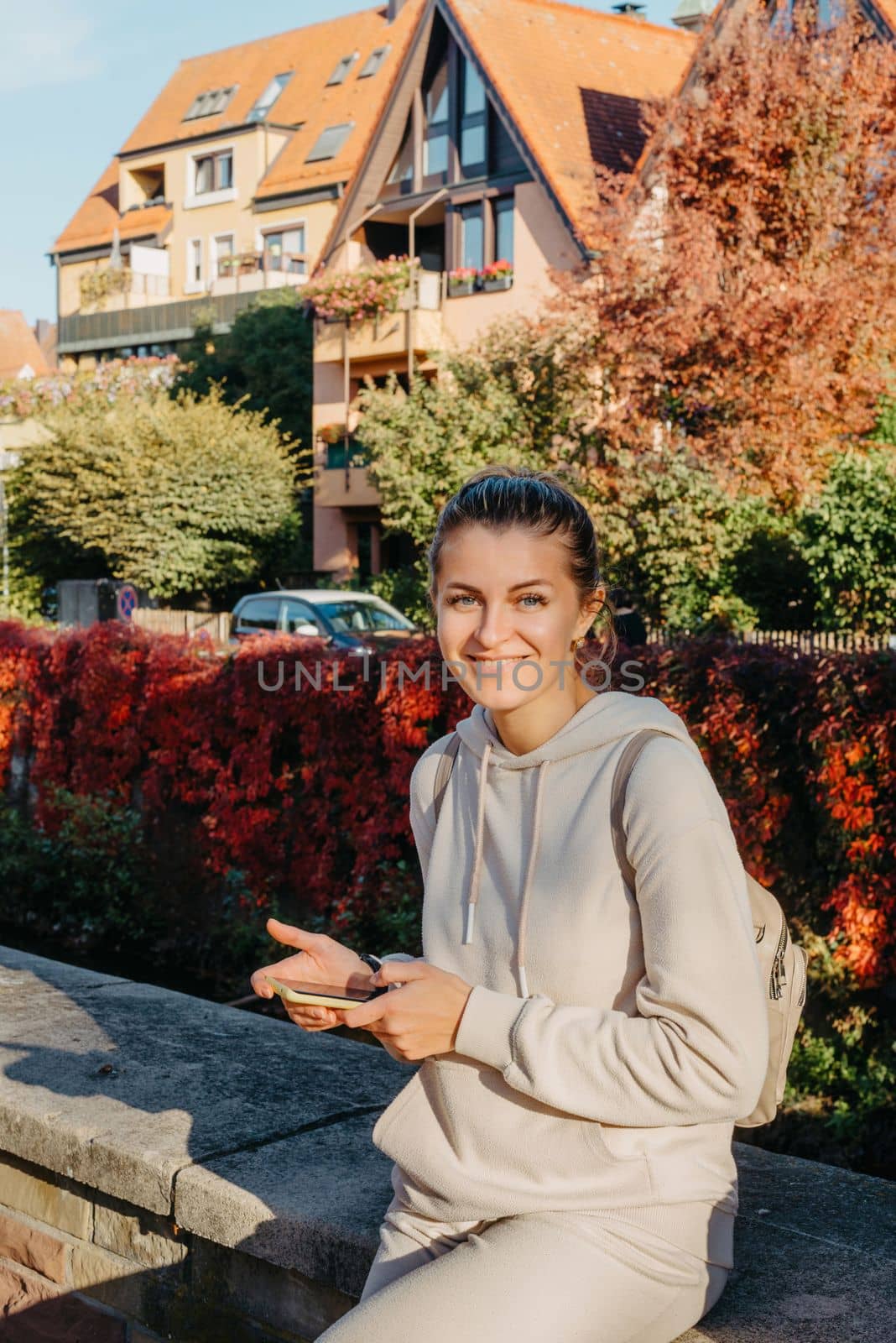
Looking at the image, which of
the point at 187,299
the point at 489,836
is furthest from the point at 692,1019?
the point at 187,299

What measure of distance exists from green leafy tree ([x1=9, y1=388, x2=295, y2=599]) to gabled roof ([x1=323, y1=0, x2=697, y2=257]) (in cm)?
613

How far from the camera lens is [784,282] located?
60.2ft

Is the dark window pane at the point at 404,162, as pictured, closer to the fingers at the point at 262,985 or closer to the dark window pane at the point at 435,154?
the dark window pane at the point at 435,154

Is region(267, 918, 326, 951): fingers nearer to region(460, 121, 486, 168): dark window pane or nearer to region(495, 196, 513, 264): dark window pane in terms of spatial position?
region(495, 196, 513, 264): dark window pane

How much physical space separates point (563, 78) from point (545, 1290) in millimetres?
31283

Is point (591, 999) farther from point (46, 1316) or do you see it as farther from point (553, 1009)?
point (46, 1316)

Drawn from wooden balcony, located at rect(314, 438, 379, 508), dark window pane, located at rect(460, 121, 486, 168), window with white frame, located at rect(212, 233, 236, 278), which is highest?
window with white frame, located at rect(212, 233, 236, 278)

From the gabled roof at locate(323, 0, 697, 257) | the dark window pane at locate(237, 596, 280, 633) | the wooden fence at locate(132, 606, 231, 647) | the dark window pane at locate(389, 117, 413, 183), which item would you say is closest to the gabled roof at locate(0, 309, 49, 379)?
the dark window pane at locate(389, 117, 413, 183)

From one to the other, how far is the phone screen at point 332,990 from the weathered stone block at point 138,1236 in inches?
33.9

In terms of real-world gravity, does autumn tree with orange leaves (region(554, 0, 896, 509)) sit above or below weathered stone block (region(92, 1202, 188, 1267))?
above

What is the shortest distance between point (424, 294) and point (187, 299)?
14614 millimetres

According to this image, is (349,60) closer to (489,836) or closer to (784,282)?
(784,282)

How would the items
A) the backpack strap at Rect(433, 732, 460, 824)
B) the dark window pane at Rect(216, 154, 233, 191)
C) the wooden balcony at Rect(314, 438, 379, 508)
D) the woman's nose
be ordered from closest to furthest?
the woman's nose, the backpack strap at Rect(433, 732, 460, 824), the wooden balcony at Rect(314, 438, 379, 508), the dark window pane at Rect(216, 154, 233, 191)

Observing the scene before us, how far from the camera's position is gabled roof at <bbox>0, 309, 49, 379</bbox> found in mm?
Answer: 68125
